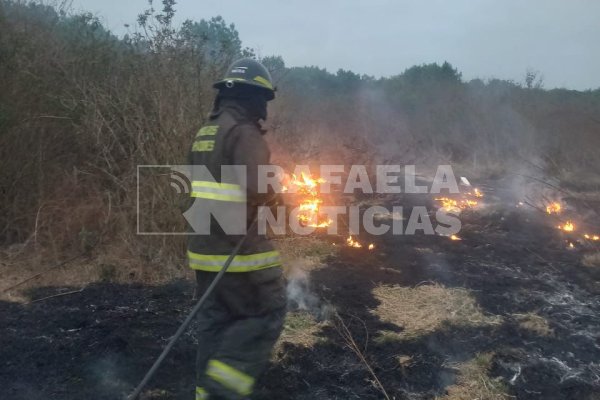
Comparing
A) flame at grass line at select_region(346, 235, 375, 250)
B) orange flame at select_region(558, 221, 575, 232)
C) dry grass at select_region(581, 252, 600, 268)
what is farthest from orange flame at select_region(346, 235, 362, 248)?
orange flame at select_region(558, 221, 575, 232)

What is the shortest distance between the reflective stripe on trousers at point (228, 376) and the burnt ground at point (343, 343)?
2.32 ft

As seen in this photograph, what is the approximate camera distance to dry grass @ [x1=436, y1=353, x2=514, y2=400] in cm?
367

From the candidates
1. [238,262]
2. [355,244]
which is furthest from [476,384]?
[355,244]

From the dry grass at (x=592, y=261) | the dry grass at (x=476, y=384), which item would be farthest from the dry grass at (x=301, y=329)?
the dry grass at (x=592, y=261)

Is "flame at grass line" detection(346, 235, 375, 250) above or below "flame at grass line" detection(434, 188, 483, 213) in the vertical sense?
below

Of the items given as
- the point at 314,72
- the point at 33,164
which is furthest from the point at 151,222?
the point at 314,72

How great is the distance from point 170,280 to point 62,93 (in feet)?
10.5

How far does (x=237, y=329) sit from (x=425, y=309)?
2.87 metres

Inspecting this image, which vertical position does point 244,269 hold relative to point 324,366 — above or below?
above

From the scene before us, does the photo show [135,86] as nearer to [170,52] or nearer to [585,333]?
[170,52]

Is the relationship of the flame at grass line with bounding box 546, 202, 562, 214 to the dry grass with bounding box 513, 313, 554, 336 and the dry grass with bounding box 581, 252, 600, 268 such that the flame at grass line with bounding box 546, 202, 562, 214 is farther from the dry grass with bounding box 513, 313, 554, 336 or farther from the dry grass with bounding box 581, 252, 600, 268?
the dry grass with bounding box 513, 313, 554, 336

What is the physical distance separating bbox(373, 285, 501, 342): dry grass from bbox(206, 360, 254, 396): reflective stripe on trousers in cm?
192

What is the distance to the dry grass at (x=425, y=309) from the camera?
4840mm

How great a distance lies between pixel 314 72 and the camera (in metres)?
30.8
